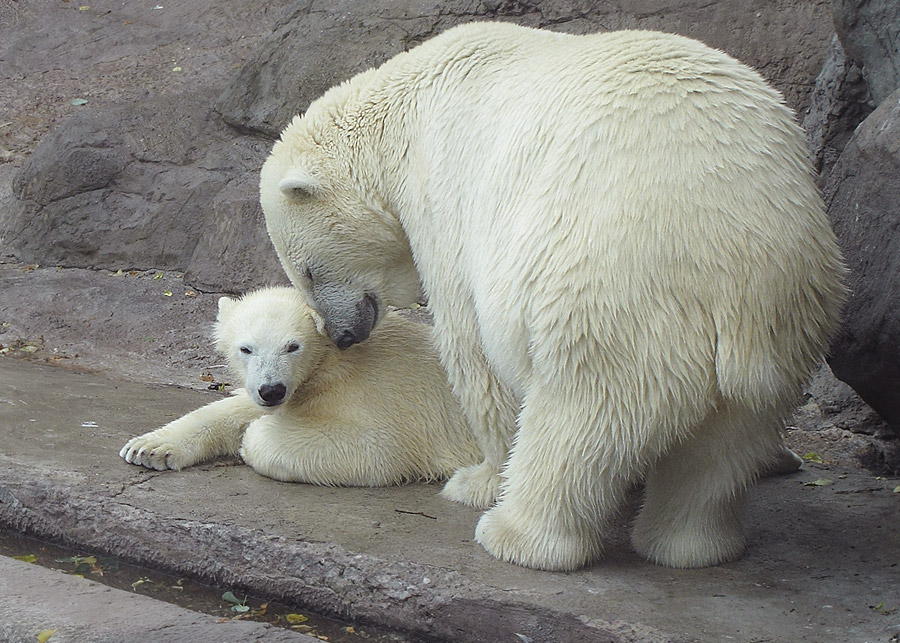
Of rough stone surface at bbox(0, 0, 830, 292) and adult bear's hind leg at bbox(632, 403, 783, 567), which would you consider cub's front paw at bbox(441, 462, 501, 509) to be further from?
rough stone surface at bbox(0, 0, 830, 292)

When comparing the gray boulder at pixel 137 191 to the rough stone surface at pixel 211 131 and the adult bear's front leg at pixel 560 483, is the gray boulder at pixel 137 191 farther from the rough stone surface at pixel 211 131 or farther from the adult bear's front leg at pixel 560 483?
the adult bear's front leg at pixel 560 483

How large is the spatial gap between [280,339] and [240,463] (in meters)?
0.52

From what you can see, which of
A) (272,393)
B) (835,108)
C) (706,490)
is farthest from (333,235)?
(835,108)

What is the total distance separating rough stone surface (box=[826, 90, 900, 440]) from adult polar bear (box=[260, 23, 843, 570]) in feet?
1.80

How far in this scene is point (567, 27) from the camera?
650 centimetres

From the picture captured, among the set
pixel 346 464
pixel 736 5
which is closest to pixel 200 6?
pixel 736 5

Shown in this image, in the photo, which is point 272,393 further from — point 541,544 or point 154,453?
point 541,544

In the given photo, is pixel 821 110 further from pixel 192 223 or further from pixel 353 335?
pixel 192 223

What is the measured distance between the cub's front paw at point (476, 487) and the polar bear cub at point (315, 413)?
20 centimetres

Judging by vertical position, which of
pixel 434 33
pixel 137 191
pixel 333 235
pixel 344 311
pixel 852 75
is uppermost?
pixel 852 75

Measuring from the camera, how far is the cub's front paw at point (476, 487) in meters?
3.38

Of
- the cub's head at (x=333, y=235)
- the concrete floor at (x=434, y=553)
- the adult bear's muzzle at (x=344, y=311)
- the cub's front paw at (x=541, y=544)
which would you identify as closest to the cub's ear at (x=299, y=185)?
the cub's head at (x=333, y=235)

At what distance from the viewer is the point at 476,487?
11.2ft

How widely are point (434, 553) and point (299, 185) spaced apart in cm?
124
